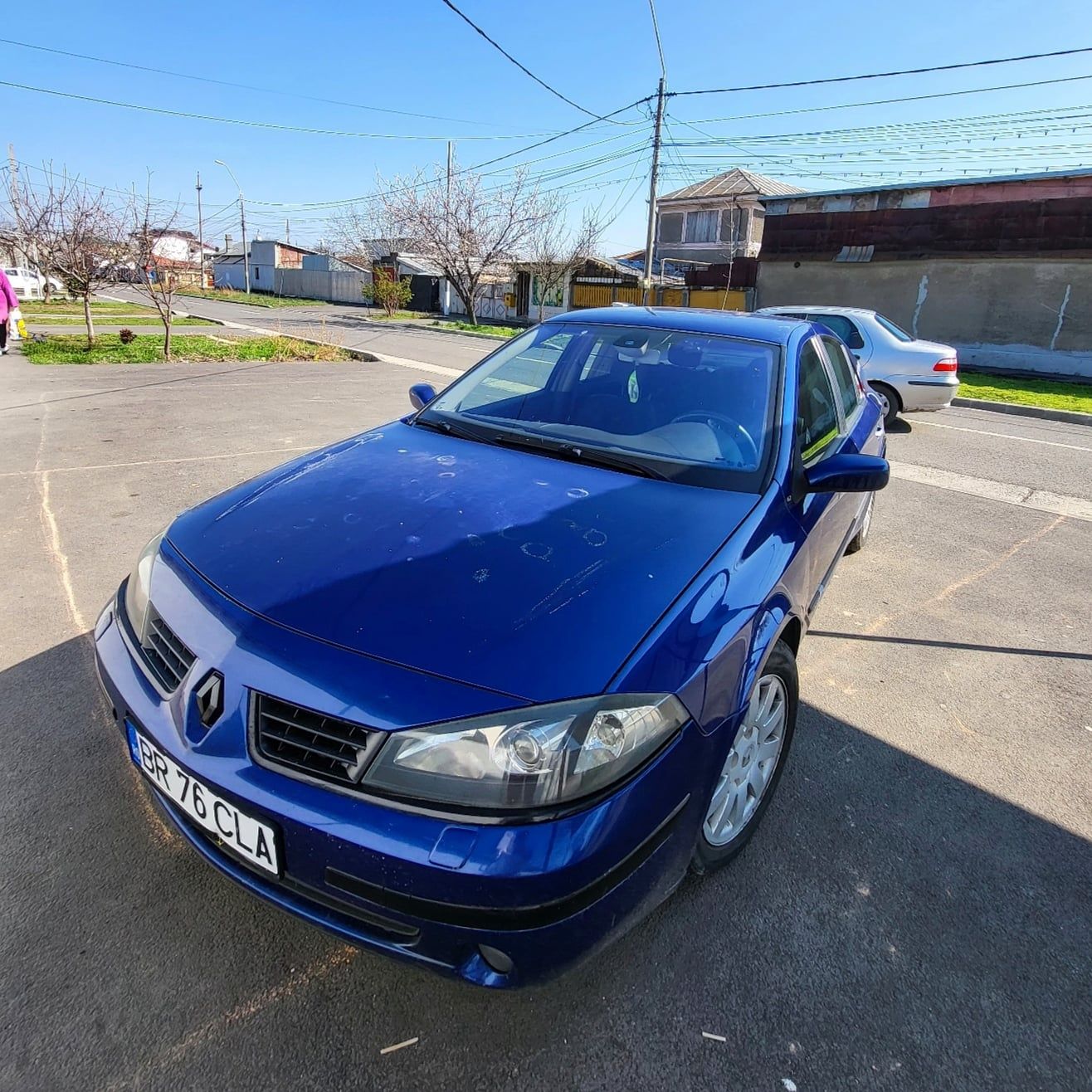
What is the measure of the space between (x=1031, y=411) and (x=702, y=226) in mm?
35370

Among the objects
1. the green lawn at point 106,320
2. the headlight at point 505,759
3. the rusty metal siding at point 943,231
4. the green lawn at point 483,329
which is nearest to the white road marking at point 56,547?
the headlight at point 505,759

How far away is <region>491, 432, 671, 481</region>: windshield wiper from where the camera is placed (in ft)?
8.31

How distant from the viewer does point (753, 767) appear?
2.21m

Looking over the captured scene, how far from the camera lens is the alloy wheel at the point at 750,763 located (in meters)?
2.04

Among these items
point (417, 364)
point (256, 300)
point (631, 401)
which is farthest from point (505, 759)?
point (256, 300)

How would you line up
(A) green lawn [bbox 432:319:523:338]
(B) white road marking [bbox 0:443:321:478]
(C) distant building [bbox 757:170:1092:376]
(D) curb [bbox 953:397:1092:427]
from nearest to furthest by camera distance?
(B) white road marking [bbox 0:443:321:478] → (D) curb [bbox 953:397:1092:427] → (C) distant building [bbox 757:170:1092:376] → (A) green lawn [bbox 432:319:523:338]

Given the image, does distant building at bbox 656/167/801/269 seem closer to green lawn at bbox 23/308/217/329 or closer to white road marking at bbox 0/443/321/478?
green lawn at bbox 23/308/217/329

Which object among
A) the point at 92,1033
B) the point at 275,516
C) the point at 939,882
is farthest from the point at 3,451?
the point at 939,882

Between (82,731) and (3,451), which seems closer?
(82,731)

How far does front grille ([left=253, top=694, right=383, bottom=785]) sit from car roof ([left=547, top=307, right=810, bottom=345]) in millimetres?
2424

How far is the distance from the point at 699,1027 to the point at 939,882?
98cm

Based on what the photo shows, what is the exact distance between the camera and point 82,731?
103 inches

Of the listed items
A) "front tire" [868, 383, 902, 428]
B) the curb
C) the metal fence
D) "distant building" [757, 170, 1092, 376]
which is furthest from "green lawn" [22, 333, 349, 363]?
"distant building" [757, 170, 1092, 376]

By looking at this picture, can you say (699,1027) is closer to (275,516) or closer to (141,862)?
(141,862)
